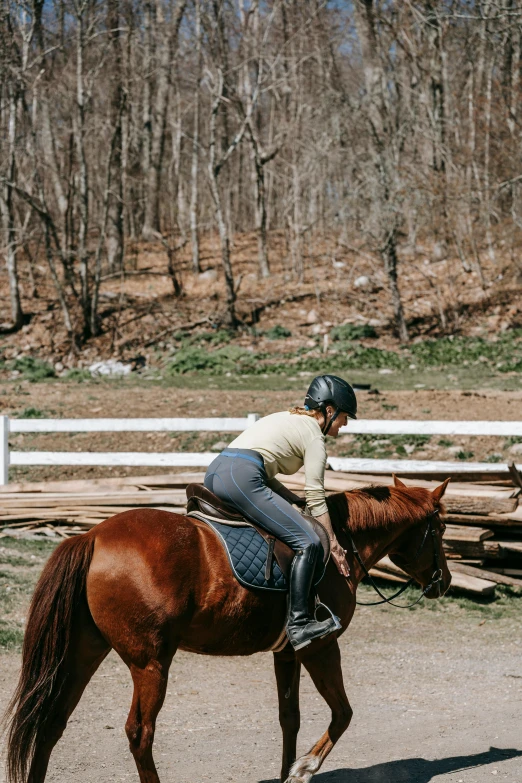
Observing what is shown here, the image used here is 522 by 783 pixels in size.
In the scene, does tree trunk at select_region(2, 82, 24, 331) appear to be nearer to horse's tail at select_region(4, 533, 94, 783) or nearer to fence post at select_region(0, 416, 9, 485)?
fence post at select_region(0, 416, 9, 485)

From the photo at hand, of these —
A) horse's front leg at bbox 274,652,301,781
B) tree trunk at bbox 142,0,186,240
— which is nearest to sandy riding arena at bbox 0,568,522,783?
horse's front leg at bbox 274,652,301,781

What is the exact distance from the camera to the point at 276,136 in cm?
3278

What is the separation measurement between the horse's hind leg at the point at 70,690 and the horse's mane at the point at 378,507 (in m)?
1.70

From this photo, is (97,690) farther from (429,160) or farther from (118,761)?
(429,160)

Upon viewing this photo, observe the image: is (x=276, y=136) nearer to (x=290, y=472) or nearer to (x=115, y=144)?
(x=115, y=144)

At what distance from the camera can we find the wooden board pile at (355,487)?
31.3 feet

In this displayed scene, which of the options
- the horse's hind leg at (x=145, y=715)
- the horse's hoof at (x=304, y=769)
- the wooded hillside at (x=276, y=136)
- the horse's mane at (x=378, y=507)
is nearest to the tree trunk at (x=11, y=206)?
the wooded hillside at (x=276, y=136)

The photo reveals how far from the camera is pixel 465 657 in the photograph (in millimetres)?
8086

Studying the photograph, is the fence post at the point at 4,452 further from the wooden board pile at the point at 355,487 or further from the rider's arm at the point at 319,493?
the rider's arm at the point at 319,493

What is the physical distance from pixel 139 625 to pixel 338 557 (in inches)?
53.1

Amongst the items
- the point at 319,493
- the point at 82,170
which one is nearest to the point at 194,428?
the point at 319,493

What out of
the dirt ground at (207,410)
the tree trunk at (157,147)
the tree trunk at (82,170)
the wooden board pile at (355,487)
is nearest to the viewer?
the wooden board pile at (355,487)

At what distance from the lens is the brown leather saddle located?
16.9 feet

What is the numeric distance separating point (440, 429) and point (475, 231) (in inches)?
808
